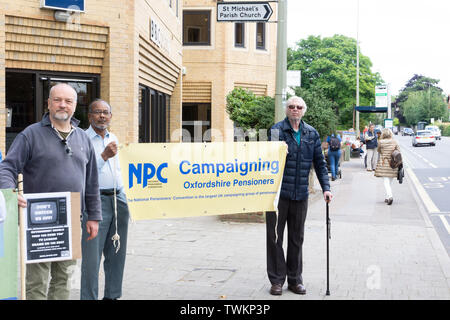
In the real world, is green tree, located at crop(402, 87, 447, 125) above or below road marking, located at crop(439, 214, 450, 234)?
above

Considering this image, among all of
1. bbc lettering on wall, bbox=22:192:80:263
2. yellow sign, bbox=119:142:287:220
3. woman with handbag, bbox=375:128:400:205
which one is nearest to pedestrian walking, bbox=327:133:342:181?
woman with handbag, bbox=375:128:400:205

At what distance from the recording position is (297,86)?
49.9ft

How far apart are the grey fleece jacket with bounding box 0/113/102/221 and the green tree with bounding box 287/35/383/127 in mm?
48525

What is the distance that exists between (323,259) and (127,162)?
3284 mm

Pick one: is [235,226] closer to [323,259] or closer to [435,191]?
[323,259]

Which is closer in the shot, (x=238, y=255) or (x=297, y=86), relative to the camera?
(x=238, y=255)

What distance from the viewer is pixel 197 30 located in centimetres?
2572

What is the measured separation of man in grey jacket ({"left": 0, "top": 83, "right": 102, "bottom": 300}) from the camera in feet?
13.4

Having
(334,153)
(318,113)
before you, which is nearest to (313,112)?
(318,113)

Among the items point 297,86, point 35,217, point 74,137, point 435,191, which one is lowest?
point 435,191

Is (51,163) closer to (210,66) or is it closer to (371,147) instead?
(371,147)

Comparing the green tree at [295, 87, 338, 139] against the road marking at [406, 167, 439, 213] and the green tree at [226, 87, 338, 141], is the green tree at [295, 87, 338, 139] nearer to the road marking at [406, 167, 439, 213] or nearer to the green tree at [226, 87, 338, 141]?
the green tree at [226, 87, 338, 141]

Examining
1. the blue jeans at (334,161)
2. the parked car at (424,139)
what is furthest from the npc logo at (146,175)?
the parked car at (424,139)
